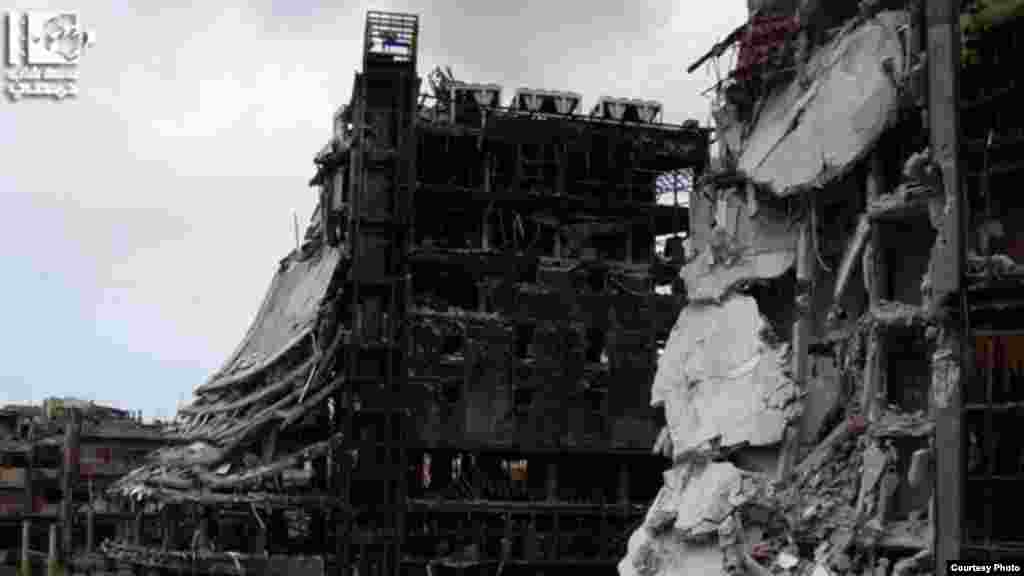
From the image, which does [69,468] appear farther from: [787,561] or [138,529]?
[787,561]

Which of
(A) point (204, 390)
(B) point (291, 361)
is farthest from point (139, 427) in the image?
(B) point (291, 361)

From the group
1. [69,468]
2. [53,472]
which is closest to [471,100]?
[69,468]

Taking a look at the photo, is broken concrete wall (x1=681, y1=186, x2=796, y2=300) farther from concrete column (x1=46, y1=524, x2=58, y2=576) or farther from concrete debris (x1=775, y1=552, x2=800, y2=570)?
concrete column (x1=46, y1=524, x2=58, y2=576)

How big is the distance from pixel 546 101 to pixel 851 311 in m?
28.7

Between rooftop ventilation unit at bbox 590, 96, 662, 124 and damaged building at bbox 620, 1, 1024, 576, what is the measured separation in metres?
21.0

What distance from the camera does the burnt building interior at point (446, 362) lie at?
5153 cm

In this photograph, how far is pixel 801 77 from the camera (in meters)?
34.3

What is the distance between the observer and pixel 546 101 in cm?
5891

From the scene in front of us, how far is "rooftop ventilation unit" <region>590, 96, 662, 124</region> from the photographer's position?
60094 mm

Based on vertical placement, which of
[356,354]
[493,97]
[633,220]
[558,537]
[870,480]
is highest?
[493,97]

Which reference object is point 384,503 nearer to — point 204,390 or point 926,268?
point 204,390

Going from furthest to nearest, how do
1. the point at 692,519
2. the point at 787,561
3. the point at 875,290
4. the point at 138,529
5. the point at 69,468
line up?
the point at 69,468 → the point at 138,529 → the point at 692,519 → the point at 875,290 → the point at 787,561

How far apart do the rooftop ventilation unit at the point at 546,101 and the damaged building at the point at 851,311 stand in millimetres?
20029

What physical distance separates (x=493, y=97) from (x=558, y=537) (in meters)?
18.2
